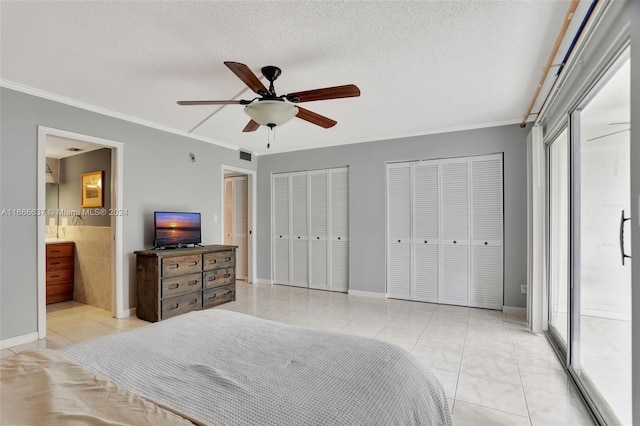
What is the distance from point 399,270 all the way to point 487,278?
1206mm

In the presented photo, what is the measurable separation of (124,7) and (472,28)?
7.40 feet

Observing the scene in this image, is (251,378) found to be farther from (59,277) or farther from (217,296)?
(59,277)

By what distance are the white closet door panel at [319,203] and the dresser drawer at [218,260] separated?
1519 millimetres

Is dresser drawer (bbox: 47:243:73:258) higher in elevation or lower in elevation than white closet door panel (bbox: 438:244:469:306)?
higher

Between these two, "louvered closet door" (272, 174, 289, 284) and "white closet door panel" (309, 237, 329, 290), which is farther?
"louvered closet door" (272, 174, 289, 284)

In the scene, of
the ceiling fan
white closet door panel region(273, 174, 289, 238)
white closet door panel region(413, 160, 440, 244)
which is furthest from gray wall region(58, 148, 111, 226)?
white closet door panel region(413, 160, 440, 244)

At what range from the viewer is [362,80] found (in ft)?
9.58

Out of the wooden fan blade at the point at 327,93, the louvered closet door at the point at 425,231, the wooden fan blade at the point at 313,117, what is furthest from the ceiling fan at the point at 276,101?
the louvered closet door at the point at 425,231

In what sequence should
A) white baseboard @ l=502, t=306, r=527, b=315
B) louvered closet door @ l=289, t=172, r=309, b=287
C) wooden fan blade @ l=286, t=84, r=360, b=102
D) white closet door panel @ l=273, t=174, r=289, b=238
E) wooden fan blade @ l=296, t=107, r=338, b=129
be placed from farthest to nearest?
white closet door panel @ l=273, t=174, r=289, b=238 < louvered closet door @ l=289, t=172, r=309, b=287 < white baseboard @ l=502, t=306, r=527, b=315 < wooden fan blade @ l=296, t=107, r=338, b=129 < wooden fan blade @ l=286, t=84, r=360, b=102

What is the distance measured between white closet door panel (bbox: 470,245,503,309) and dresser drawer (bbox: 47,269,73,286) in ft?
19.6

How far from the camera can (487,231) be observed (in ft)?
14.1

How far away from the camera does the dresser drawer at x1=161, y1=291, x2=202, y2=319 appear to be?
3.85m

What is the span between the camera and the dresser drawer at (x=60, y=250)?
466 cm

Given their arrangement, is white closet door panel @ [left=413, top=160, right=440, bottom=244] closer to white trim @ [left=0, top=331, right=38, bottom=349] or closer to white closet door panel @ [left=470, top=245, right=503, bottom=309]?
white closet door panel @ [left=470, top=245, right=503, bottom=309]
